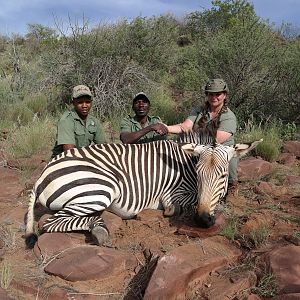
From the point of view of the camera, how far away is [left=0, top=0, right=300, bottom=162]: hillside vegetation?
313 inches

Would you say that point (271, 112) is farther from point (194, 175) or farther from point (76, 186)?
point (76, 186)

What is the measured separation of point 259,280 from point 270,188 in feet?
7.34

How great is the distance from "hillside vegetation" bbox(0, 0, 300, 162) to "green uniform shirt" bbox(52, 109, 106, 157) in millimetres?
2173

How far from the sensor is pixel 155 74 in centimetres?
1036

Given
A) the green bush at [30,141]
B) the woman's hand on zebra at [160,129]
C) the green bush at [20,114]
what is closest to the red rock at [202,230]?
the woman's hand on zebra at [160,129]

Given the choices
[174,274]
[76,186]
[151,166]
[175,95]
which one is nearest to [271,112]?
[175,95]

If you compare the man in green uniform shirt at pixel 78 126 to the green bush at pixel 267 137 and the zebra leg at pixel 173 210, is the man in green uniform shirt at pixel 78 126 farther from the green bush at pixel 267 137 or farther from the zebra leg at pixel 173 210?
the green bush at pixel 267 137

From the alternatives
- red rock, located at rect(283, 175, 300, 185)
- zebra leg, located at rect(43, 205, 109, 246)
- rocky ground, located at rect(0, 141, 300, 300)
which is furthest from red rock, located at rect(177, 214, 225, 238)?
red rock, located at rect(283, 175, 300, 185)

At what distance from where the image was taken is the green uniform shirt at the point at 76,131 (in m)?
4.80

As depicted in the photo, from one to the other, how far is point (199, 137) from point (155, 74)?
6.32m

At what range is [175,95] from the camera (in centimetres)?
1030

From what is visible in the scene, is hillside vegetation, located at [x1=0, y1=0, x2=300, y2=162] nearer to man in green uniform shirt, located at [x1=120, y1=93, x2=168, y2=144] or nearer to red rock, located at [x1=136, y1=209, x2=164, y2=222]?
man in green uniform shirt, located at [x1=120, y1=93, x2=168, y2=144]

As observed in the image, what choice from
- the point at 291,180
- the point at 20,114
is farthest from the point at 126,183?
the point at 20,114

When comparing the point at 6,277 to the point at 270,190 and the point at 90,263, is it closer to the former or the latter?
the point at 90,263
